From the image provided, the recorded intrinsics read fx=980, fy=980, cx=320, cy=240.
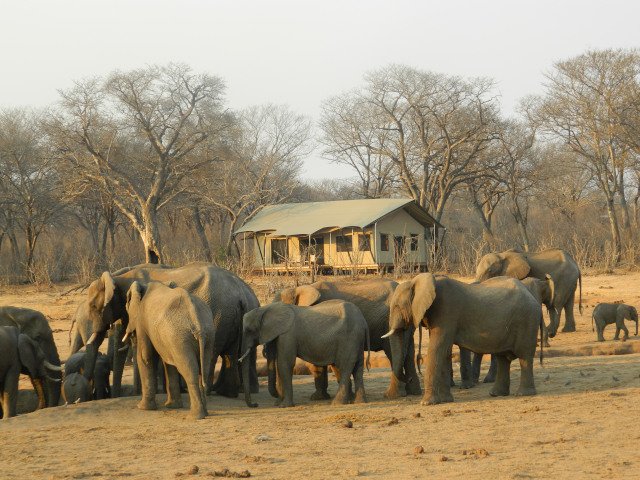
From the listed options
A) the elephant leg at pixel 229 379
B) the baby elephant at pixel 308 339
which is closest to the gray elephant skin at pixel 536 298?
the baby elephant at pixel 308 339

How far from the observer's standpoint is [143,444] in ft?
30.0

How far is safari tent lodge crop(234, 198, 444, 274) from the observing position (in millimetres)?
44125

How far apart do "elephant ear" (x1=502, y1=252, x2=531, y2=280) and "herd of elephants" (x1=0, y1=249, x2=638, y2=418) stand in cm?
701

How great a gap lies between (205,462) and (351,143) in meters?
51.5

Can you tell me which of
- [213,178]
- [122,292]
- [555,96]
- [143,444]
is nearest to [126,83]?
[213,178]

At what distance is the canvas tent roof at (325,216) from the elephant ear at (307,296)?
2948 centimetres

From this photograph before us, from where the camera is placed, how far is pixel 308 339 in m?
11.6

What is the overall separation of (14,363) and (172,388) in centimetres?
203

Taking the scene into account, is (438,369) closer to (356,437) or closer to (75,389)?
(356,437)

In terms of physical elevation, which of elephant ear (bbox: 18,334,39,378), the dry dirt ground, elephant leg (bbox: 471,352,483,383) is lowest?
the dry dirt ground

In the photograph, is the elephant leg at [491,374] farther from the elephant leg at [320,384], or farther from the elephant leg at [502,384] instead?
the elephant leg at [320,384]

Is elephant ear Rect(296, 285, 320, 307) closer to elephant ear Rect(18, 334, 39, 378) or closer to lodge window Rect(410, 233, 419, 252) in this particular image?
elephant ear Rect(18, 334, 39, 378)

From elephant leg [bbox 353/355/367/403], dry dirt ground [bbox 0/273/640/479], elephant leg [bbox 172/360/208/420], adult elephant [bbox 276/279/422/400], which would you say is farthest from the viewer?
adult elephant [bbox 276/279/422/400]

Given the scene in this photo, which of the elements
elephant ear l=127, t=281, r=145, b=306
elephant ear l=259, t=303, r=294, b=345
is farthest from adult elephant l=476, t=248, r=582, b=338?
elephant ear l=127, t=281, r=145, b=306
